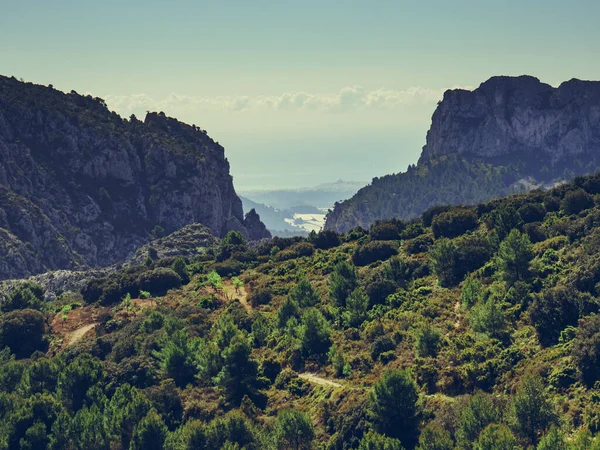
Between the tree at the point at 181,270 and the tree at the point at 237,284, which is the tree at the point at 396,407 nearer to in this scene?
the tree at the point at 237,284

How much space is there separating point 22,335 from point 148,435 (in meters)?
42.8

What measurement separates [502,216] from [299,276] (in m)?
31.5

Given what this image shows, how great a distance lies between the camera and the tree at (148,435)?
74.0 m

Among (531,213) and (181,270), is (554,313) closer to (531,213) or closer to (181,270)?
(531,213)

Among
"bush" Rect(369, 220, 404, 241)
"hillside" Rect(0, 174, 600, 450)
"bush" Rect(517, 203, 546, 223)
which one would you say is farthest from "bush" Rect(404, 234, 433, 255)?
"bush" Rect(517, 203, 546, 223)

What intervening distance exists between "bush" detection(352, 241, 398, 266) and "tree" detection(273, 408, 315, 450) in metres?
52.3

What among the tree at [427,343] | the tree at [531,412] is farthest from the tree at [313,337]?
the tree at [531,412]

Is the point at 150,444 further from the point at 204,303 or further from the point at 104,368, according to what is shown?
the point at 204,303

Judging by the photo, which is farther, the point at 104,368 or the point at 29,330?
the point at 29,330

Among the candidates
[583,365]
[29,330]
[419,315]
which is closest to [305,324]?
[419,315]

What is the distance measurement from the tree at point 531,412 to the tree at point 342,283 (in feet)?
137

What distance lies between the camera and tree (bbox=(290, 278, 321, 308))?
10325cm

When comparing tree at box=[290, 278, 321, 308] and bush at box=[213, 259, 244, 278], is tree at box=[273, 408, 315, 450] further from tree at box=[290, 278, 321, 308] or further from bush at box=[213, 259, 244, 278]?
bush at box=[213, 259, 244, 278]

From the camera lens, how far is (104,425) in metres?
77.2
